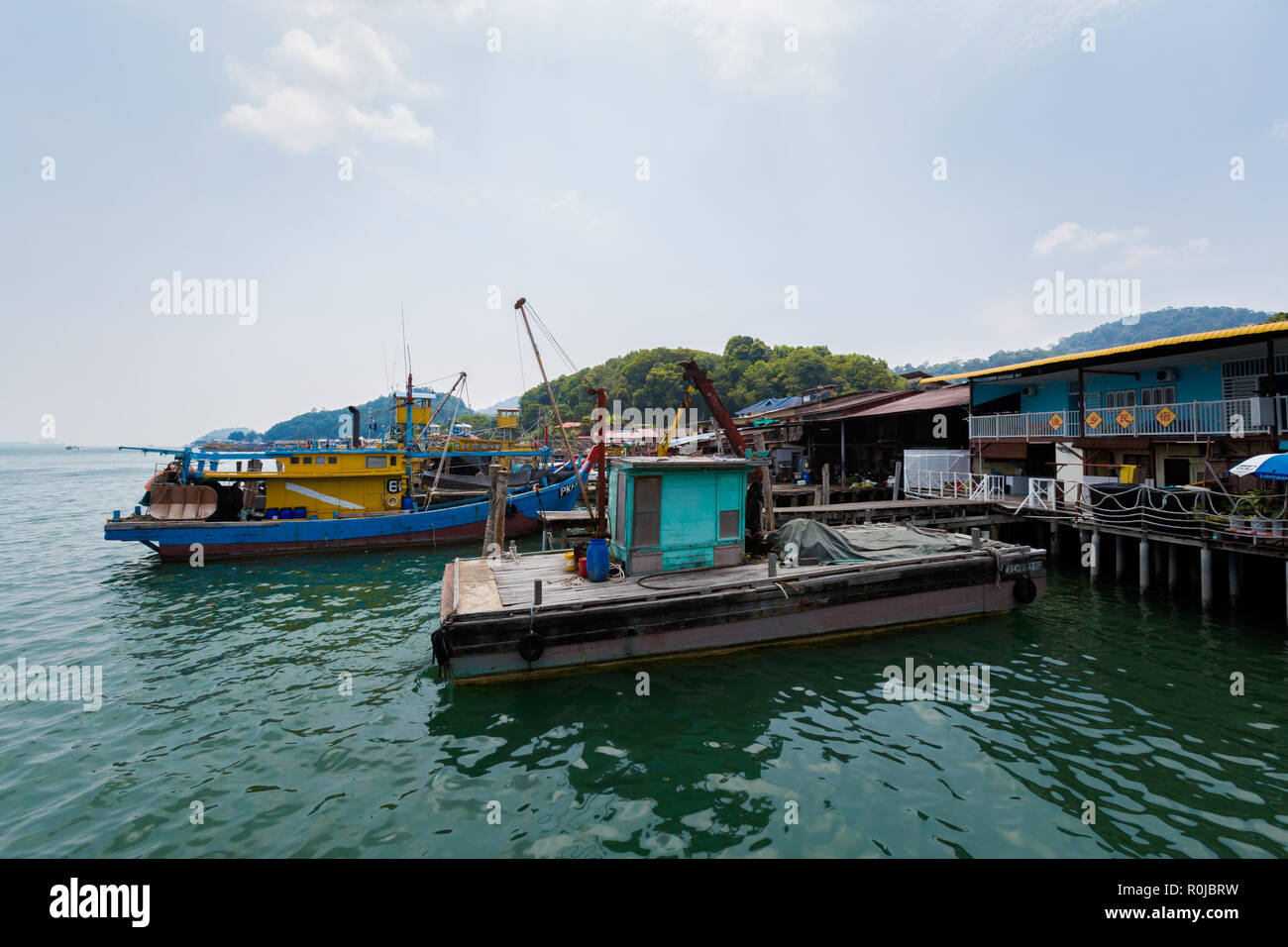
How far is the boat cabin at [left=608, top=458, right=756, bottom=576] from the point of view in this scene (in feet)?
41.6

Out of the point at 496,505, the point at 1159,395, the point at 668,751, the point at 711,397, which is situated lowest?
the point at 668,751

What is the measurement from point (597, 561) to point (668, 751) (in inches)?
195

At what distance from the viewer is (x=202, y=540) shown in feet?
75.8

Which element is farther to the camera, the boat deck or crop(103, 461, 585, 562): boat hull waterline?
crop(103, 461, 585, 562): boat hull waterline

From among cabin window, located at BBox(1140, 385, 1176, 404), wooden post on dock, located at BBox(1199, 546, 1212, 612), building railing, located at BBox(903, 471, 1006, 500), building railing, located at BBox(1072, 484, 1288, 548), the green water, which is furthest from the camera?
building railing, located at BBox(903, 471, 1006, 500)

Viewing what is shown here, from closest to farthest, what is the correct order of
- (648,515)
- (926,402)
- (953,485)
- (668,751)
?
(668,751)
(648,515)
(953,485)
(926,402)

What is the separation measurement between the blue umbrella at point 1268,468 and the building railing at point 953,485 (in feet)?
33.6

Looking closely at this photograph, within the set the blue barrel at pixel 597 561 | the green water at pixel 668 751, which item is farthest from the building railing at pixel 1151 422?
the blue barrel at pixel 597 561

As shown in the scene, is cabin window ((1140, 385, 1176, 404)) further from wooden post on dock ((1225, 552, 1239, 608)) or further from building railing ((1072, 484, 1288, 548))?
wooden post on dock ((1225, 552, 1239, 608))

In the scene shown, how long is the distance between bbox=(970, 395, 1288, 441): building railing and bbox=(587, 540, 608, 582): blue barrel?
2009 centimetres

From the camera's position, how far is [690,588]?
1186 centimetres

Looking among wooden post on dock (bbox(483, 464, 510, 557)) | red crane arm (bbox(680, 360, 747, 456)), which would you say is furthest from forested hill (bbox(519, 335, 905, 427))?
red crane arm (bbox(680, 360, 747, 456))

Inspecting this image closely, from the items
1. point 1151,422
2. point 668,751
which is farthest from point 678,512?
point 1151,422

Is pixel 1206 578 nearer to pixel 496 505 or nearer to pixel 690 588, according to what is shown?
pixel 690 588
